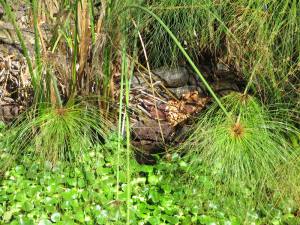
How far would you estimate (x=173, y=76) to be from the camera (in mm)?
2746

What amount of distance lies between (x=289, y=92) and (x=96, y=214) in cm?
94

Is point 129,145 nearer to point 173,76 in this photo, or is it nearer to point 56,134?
point 56,134

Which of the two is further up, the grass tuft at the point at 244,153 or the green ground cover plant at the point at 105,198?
the grass tuft at the point at 244,153

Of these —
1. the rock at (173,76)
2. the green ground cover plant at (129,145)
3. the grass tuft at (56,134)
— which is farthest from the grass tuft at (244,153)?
the rock at (173,76)

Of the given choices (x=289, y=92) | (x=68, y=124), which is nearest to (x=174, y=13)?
(x=289, y=92)

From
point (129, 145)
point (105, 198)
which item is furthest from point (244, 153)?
point (105, 198)

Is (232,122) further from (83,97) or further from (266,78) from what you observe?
(83,97)

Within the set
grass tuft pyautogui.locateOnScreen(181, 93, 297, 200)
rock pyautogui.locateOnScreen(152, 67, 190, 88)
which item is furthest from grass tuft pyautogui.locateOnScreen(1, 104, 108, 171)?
rock pyautogui.locateOnScreen(152, 67, 190, 88)

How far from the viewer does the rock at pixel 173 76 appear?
2.74 m

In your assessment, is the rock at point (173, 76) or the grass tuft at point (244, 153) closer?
the grass tuft at point (244, 153)

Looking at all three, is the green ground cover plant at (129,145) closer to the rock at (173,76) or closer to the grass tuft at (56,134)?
the grass tuft at (56,134)

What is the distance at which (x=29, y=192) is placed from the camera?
6.42 ft

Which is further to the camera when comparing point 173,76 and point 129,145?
point 173,76

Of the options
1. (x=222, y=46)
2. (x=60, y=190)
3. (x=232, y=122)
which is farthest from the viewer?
(x=222, y=46)
